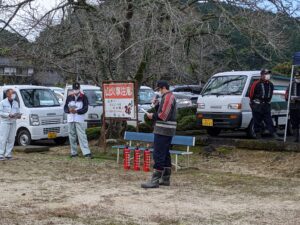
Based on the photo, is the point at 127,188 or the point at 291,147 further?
the point at 291,147

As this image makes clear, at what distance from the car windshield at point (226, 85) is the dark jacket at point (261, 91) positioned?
1.23 metres

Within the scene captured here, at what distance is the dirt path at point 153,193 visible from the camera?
768cm

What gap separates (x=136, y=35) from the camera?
14531mm

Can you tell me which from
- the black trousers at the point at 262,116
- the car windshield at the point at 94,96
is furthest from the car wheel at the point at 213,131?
the car windshield at the point at 94,96

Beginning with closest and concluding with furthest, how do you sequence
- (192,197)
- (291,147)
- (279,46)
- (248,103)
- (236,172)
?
1. (192,197)
2. (236,172)
3. (291,147)
4. (279,46)
5. (248,103)

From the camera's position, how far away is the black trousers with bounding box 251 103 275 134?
46.5ft

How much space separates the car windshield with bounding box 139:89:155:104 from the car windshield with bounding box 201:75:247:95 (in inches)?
170

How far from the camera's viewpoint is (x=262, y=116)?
47.1 ft

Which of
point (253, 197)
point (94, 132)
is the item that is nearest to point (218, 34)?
point (94, 132)

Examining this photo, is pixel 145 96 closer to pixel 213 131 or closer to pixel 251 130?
pixel 213 131

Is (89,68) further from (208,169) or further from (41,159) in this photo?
(208,169)

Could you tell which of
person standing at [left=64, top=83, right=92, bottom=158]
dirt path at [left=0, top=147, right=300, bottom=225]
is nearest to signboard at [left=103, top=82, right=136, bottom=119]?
person standing at [left=64, top=83, right=92, bottom=158]

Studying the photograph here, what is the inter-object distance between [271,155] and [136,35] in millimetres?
4521

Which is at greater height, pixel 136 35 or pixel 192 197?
pixel 136 35
